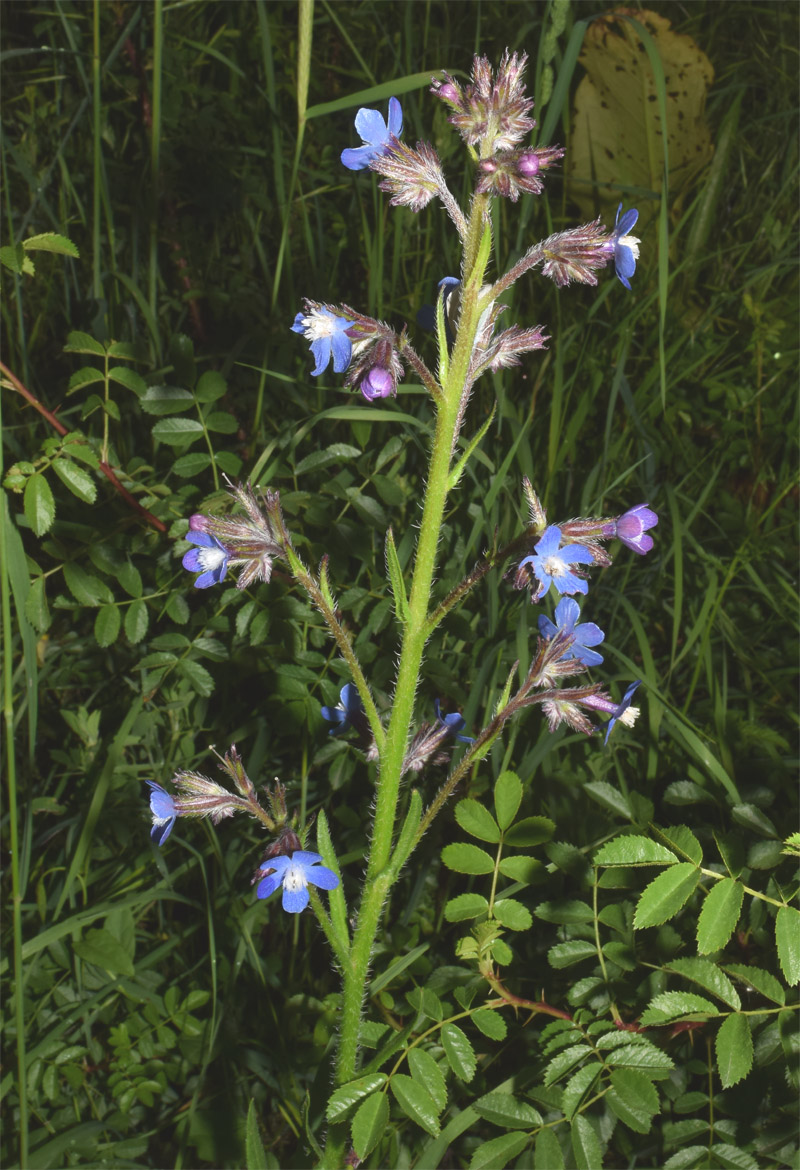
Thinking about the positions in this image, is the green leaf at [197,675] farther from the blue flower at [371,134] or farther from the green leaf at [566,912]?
the blue flower at [371,134]

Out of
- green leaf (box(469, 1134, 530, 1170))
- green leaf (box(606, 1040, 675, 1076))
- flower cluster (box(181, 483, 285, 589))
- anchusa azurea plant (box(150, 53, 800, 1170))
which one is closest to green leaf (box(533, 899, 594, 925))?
anchusa azurea plant (box(150, 53, 800, 1170))

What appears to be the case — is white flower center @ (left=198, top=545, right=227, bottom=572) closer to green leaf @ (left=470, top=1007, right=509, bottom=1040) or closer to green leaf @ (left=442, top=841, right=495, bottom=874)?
green leaf @ (left=442, top=841, right=495, bottom=874)

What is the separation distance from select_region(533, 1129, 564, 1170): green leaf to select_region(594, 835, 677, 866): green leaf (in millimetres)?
434

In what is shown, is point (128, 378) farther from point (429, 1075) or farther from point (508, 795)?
point (429, 1075)

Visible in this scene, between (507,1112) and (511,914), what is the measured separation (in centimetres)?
30

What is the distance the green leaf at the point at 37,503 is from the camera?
72.9 inches

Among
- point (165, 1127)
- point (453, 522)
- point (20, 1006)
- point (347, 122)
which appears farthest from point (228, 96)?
point (165, 1127)

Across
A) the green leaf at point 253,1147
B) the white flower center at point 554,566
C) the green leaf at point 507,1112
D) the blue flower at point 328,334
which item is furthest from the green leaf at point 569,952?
the blue flower at point 328,334

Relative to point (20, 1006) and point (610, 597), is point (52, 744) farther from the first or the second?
point (610, 597)

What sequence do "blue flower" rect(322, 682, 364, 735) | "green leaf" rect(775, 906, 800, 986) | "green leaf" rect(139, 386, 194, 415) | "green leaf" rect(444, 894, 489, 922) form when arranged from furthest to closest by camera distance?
"green leaf" rect(139, 386, 194, 415) < "blue flower" rect(322, 682, 364, 735) < "green leaf" rect(444, 894, 489, 922) < "green leaf" rect(775, 906, 800, 986)

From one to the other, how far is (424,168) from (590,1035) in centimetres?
140

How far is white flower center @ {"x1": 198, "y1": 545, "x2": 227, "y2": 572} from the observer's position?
59.9 inches

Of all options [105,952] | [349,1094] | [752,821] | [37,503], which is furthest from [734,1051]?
[37,503]

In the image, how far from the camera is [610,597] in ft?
8.13
